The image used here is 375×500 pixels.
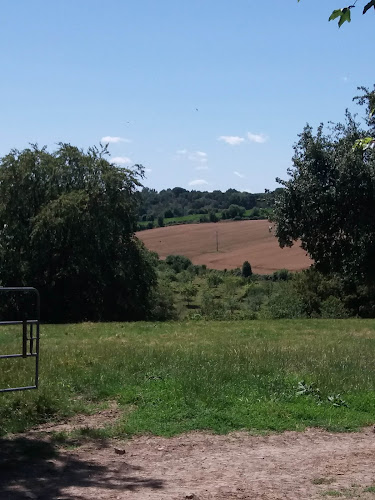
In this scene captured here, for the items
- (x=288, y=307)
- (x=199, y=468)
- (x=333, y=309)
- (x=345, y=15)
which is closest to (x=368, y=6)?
(x=345, y=15)

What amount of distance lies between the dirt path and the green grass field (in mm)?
452

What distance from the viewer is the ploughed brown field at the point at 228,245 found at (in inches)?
2466

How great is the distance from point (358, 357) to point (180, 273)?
61444 mm

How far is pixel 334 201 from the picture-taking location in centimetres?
2583

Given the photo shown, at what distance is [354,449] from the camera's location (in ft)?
23.4

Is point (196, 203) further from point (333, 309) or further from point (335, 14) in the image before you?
point (335, 14)

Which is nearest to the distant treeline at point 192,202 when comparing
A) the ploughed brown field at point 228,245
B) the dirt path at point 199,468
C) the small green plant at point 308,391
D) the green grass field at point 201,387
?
the ploughed brown field at point 228,245

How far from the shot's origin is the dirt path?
18.4 ft

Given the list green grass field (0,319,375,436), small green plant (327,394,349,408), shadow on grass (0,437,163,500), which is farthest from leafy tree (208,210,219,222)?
shadow on grass (0,437,163,500)

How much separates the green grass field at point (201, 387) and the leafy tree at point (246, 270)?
5289 cm

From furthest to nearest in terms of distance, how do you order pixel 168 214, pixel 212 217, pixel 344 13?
pixel 168 214 → pixel 212 217 → pixel 344 13

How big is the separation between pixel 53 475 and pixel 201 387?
3.41 metres

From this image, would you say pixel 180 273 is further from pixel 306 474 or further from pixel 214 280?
pixel 306 474

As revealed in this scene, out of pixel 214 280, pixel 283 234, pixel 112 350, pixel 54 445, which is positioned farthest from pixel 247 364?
pixel 214 280
